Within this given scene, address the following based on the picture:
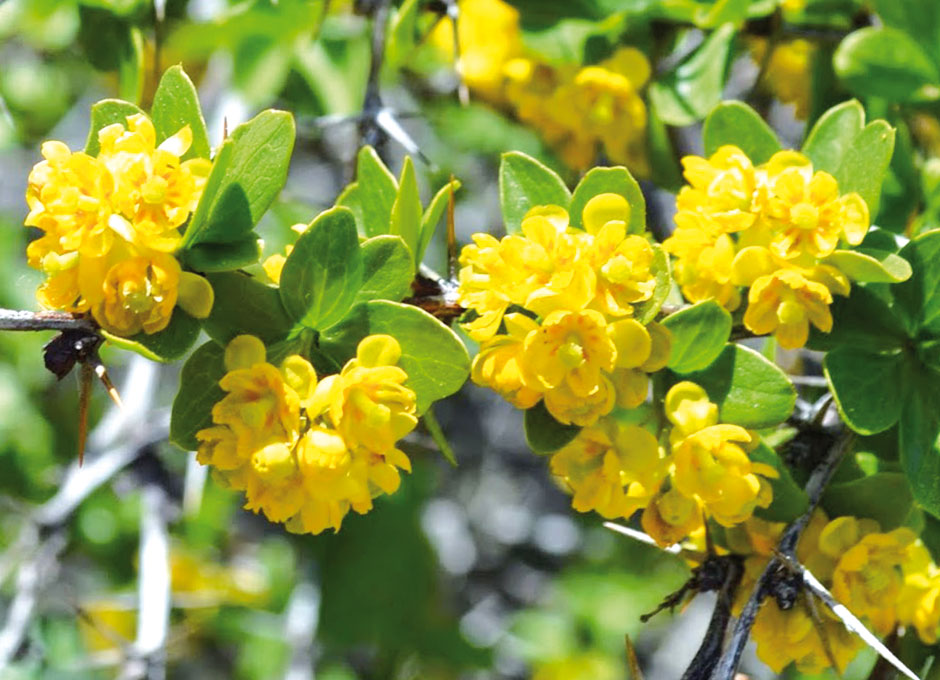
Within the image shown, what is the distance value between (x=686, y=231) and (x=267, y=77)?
1.26 meters

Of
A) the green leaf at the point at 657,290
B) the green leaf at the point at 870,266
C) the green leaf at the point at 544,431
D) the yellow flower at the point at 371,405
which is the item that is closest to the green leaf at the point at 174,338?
the yellow flower at the point at 371,405

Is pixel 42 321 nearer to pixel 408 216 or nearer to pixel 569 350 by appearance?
pixel 408 216

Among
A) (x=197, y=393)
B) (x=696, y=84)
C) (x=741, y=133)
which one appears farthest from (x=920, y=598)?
(x=197, y=393)

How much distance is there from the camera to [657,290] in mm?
1153

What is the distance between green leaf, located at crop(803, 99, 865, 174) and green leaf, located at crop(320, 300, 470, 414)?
550 millimetres

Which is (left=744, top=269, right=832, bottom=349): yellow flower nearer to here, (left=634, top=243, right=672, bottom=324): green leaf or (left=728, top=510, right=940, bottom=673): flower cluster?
(left=634, top=243, right=672, bottom=324): green leaf

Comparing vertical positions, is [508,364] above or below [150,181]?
below

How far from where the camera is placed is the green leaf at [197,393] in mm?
1141

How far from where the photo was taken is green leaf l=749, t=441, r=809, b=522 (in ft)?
3.98

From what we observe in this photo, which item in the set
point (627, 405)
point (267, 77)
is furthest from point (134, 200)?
point (267, 77)

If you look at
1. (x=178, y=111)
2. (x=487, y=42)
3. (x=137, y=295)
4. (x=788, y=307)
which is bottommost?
(x=487, y=42)

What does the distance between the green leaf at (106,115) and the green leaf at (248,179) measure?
0.49ft

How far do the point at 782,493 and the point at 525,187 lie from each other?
18.2 inches

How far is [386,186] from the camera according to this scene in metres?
1.30
